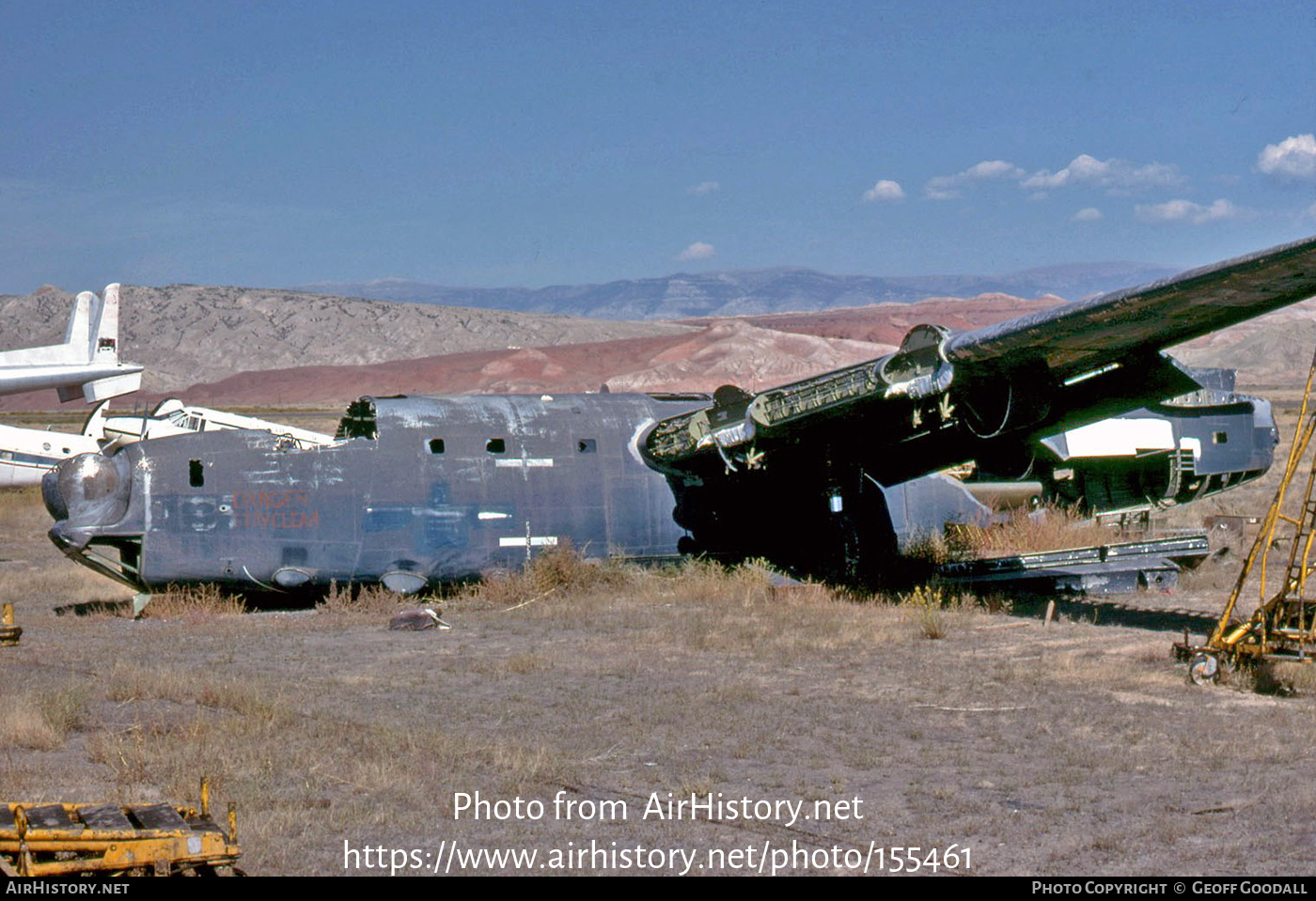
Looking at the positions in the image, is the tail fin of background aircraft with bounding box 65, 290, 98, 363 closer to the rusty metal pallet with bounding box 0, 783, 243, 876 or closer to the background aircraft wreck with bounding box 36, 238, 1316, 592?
the background aircraft wreck with bounding box 36, 238, 1316, 592

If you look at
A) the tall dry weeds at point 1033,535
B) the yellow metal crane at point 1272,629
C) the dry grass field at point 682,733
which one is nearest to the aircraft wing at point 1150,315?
the yellow metal crane at point 1272,629

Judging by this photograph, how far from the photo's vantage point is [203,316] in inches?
5891

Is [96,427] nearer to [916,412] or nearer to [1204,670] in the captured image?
[916,412]

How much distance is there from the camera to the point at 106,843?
6719 mm

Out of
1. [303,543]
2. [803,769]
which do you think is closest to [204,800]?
[803,769]

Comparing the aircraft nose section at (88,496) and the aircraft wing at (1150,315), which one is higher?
the aircraft wing at (1150,315)

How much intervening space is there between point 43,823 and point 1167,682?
33.7ft

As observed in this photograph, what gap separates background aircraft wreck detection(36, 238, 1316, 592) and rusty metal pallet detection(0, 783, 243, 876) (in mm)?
11244

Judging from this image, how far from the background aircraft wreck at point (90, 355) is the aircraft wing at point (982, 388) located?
30.0 m

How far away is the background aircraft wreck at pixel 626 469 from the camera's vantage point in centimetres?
1722

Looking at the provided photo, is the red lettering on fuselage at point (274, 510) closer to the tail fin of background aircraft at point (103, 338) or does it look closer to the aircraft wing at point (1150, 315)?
the aircraft wing at point (1150, 315)

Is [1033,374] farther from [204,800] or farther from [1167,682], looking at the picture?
[204,800]

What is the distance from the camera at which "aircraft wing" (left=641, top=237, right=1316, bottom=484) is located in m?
14.7

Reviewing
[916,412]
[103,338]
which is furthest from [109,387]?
[916,412]
